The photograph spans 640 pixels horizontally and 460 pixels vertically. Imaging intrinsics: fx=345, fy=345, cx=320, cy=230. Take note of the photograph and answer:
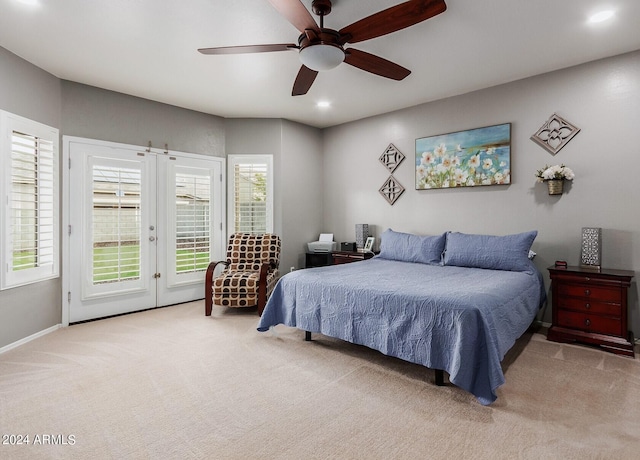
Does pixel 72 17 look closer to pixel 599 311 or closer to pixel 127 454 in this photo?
pixel 127 454

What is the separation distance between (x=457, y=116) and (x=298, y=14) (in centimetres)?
298

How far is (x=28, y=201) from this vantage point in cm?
338

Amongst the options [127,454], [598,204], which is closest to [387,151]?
[598,204]

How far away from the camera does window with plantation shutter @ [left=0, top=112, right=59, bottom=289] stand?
124 inches

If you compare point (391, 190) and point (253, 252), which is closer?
point (253, 252)

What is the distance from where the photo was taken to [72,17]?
265cm

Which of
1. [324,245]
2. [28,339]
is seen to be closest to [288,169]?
[324,245]

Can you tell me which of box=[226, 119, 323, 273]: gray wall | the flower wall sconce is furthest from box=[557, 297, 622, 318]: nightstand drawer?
box=[226, 119, 323, 273]: gray wall

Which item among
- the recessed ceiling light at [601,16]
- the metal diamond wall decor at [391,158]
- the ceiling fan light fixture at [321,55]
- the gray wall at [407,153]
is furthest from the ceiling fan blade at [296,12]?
the metal diamond wall decor at [391,158]

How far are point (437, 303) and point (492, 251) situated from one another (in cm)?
161

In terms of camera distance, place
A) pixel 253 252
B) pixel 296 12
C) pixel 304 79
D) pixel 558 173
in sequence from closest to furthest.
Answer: pixel 296 12, pixel 304 79, pixel 558 173, pixel 253 252

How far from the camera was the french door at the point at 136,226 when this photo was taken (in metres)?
3.99

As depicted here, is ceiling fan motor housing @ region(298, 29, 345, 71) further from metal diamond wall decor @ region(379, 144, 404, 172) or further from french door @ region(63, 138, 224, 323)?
french door @ region(63, 138, 224, 323)

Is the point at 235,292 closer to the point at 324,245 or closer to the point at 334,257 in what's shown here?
the point at 334,257
